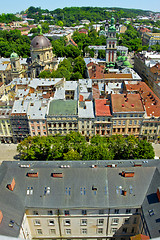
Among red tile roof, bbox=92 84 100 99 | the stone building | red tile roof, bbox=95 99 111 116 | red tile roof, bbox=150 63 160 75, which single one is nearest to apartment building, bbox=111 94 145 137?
red tile roof, bbox=95 99 111 116

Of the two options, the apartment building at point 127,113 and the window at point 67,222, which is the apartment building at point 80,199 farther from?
the apartment building at point 127,113

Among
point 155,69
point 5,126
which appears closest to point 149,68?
point 155,69

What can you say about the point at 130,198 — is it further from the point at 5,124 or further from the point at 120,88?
the point at 120,88

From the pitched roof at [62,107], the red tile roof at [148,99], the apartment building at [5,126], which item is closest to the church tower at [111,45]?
the red tile roof at [148,99]

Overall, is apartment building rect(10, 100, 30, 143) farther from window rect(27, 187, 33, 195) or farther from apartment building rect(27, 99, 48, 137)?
window rect(27, 187, 33, 195)

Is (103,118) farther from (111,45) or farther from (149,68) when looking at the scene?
(111,45)

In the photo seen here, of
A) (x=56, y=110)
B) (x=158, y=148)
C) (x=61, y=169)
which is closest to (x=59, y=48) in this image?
(x=56, y=110)
